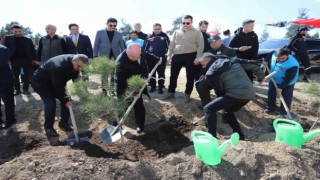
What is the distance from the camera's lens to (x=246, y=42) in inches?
235

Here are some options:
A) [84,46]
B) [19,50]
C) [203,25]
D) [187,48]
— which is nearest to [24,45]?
[19,50]

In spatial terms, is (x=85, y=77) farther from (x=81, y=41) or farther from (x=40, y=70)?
(x=81, y=41)

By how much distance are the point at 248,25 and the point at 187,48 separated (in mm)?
1263

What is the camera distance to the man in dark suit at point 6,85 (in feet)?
16.3

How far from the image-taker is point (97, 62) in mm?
3703

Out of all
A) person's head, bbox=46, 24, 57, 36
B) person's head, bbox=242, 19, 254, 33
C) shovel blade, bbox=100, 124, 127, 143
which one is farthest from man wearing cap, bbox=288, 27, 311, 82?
person's head, bbox=46, 24, 57, 36

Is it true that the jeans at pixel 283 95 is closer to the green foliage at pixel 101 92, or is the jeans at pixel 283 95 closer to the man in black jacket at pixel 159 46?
the man in black jacket at pixel 159 46

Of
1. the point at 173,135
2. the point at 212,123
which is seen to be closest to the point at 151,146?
the point at 173,135

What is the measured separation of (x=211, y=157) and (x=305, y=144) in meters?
1.75

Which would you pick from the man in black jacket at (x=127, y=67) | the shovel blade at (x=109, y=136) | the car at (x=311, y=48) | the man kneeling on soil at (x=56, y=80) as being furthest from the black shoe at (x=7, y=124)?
the car at (x=311, y=48)

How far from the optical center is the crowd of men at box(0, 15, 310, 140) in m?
4.17

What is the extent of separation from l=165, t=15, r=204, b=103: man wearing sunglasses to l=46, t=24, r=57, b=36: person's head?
2.32 meters

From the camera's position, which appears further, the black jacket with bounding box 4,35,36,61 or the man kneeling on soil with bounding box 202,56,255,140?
the black jacket with bounding box 4,35,36,61

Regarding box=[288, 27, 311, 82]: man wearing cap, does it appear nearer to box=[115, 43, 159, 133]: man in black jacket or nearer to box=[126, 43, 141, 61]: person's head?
box=[115, 43, 159, 133]: man in black jacket
